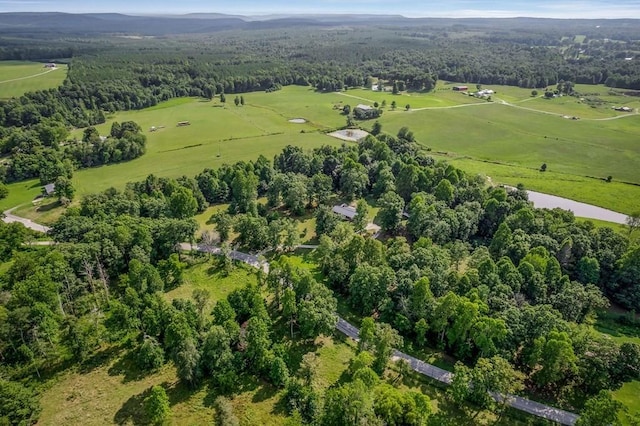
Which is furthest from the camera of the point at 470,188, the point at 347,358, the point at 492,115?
the point at 492,115

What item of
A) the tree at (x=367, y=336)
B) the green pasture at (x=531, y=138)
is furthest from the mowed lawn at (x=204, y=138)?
the tree at (x=367, y=336)

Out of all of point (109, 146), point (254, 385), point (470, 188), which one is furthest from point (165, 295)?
point (109, 146)

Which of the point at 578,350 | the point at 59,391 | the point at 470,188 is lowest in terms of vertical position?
the point at 59,391

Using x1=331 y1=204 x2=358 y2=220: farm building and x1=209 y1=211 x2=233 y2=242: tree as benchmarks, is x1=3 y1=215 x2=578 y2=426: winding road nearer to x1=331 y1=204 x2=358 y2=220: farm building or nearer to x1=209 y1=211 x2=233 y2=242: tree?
x1=209 y1=211 x2=233 y2=242: tree

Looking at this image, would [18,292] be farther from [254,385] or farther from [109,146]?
[109,146]

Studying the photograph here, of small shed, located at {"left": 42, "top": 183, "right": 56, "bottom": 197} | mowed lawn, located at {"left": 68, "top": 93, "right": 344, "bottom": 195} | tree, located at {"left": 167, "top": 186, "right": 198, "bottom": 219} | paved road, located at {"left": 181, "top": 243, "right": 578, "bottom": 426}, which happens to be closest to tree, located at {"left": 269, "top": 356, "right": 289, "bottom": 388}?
paved road, located at {"left": 181, "top": 243, "right": 578, "bottom": 426}

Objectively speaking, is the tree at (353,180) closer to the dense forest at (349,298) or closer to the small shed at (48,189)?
the dense forest at (349,298)
